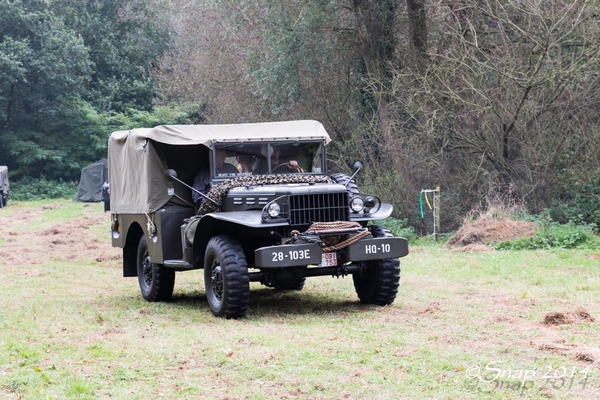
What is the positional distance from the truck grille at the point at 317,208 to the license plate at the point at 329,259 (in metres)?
0.43

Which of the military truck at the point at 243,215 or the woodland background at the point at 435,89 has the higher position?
the woodland background at the point at 435,89

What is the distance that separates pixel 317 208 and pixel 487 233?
8.05 m

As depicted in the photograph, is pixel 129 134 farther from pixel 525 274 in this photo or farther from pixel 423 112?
pixel 423 112

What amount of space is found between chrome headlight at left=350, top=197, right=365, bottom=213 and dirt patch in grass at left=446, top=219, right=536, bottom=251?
22.1 feet

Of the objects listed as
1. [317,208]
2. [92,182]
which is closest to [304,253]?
[317,208]

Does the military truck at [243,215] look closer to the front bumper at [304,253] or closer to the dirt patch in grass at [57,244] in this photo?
the front bumper at [304,253]

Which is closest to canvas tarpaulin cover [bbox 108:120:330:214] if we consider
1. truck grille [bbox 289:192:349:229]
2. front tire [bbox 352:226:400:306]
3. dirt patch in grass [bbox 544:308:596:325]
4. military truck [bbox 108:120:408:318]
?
military truck [bbox 108:120:408:318]

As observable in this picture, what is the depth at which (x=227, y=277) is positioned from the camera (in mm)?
9125

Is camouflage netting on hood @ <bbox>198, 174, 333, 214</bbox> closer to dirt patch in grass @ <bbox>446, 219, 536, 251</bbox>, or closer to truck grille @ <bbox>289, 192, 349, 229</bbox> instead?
truck grille @ <bbox>289, 192, 349, 229</bbox>

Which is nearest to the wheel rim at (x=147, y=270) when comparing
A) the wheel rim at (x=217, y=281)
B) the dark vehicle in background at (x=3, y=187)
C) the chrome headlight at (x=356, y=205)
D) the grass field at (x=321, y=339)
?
the grass field at (x=321, y=339)

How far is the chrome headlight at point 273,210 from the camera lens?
9.18 m

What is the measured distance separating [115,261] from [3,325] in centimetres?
773

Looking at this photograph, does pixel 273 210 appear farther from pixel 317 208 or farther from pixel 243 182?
pixel 243 182

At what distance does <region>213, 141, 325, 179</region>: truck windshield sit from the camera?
420 inches
